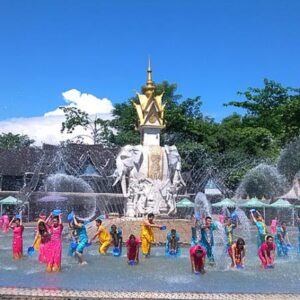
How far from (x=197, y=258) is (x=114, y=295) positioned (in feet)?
13.1

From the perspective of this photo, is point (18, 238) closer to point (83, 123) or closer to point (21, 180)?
point (21, 180)

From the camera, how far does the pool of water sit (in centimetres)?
984

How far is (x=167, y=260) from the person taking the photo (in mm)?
15062

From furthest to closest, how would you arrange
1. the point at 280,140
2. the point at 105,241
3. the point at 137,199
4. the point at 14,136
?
the point at 14,136 → the point at 280,140 → the point at 137,199 → the point at 105,241

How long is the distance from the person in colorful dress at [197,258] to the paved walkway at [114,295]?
3.43m

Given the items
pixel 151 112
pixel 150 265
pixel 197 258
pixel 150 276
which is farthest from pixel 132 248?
pixel 151 112

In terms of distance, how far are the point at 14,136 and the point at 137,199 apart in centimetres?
7776

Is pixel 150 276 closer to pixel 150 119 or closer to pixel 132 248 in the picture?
pixel 132 248

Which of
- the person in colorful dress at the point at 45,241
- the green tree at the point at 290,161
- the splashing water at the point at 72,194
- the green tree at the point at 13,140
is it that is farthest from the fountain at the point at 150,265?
the green tree at the point at 13,140

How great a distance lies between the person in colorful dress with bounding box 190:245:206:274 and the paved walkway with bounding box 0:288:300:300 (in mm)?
3428

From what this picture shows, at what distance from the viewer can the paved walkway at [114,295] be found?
26.7 ft

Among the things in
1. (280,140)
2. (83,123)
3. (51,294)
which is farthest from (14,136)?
(51,294)

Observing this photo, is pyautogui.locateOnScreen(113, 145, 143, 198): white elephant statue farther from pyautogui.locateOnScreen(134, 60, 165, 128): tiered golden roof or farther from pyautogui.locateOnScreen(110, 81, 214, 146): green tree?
pyautogui.locateOnScreen(110, 81, 214, 146): green tree

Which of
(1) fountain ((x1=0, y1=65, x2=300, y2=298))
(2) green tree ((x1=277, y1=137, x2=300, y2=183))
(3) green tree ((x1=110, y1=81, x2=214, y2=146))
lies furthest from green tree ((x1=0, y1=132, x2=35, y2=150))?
(1) fountain ((x1=0, y1=65, x2=300, y2=298))
